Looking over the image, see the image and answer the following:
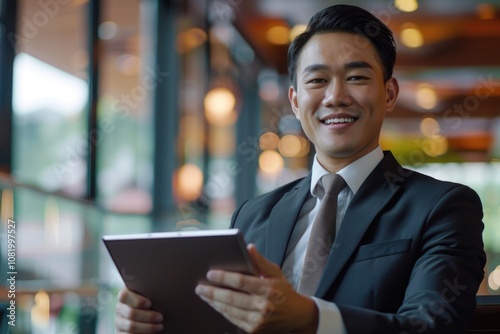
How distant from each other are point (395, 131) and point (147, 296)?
11967 millimetres

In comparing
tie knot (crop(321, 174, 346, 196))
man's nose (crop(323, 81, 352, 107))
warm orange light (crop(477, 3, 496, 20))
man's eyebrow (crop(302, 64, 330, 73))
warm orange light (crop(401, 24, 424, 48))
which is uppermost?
warm orange light (crop(477, 3, 496, 20))

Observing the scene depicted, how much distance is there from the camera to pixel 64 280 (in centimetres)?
520

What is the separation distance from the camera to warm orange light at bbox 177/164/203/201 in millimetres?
8245

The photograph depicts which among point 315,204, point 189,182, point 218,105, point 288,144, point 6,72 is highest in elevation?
point 218,105

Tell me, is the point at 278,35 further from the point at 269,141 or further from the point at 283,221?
the point at 283,221

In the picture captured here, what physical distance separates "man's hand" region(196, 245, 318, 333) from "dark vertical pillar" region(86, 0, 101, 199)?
15.8 ft

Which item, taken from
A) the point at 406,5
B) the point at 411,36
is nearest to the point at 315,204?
the point at 406,5

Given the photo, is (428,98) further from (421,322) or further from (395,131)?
(421,322)

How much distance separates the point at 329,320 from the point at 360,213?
0.34 metres

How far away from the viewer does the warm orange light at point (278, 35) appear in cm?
1004

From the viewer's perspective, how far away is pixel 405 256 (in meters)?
1.60

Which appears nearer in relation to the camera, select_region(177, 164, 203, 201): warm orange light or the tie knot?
the tie knot

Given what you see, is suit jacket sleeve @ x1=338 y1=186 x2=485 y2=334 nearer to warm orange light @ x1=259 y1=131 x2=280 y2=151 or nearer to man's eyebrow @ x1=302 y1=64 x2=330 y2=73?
man's eyebrow @ x1=302 y1=64 x2=330 y2=73

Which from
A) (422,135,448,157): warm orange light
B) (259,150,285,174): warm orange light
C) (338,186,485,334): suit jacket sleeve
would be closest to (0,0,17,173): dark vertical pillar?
(338,186,485,334): suit jacket sleeve
